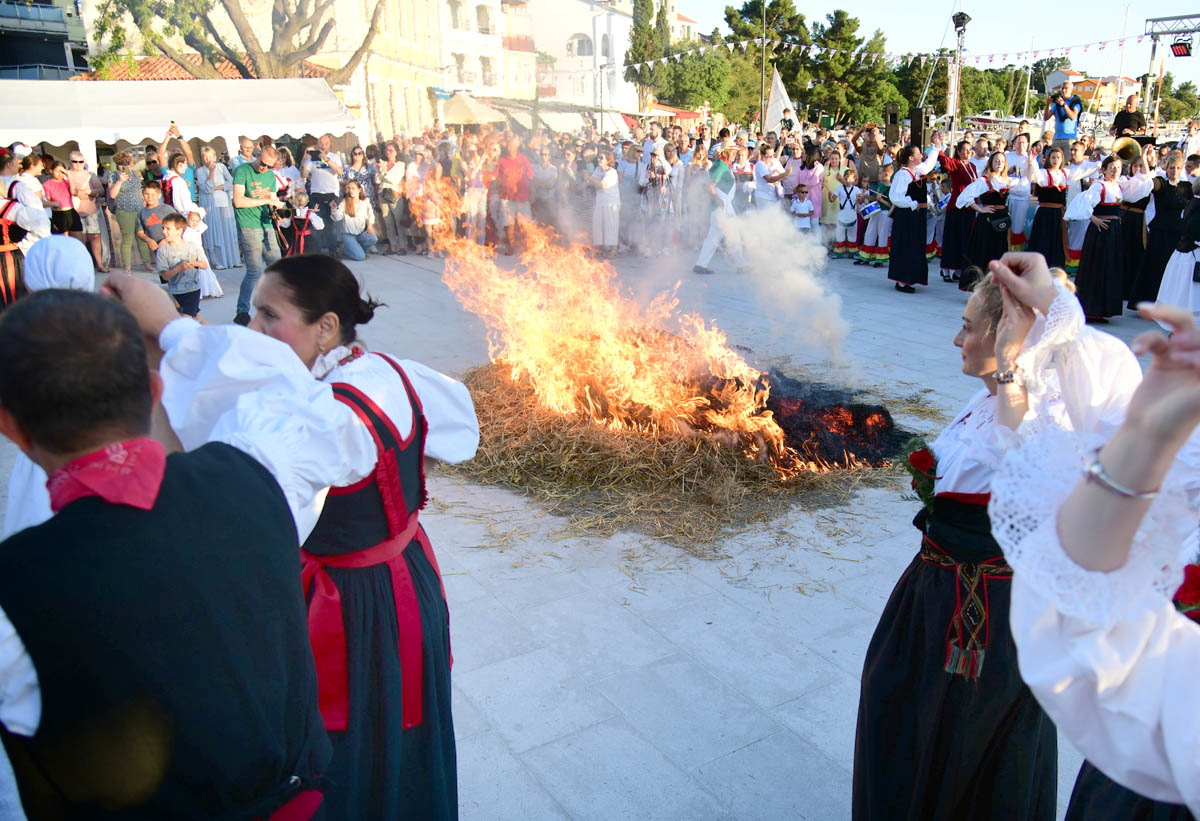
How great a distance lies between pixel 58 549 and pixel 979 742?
218 centimetres

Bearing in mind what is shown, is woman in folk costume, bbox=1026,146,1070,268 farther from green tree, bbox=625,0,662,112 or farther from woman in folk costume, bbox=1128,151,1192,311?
green tree, bbox=625,0,662,112

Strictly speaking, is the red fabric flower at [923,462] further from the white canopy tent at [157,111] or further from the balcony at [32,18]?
the balcony at [32,18]

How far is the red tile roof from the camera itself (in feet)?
94.4

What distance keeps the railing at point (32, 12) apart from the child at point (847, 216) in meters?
30.0

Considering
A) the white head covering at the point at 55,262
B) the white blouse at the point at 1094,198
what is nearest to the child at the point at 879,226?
the white blouse at the point at 1094,198

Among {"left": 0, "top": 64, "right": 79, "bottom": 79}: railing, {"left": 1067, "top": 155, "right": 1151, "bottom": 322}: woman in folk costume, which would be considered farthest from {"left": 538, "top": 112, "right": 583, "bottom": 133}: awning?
{"left": 0, "top": 64, "right": 79, "bottom": 79}: railing

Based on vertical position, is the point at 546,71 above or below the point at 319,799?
above

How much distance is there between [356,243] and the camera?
47.1ft

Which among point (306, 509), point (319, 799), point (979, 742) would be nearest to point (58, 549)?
point (306, 509)

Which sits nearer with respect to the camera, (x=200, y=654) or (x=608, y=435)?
(x=200, y=654)

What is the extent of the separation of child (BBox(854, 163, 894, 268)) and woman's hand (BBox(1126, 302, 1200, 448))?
1314 centimetres

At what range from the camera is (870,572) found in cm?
438

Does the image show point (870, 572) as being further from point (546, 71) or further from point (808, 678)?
point (546, 71)

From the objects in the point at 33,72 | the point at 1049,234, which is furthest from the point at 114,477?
the point at 33,72
